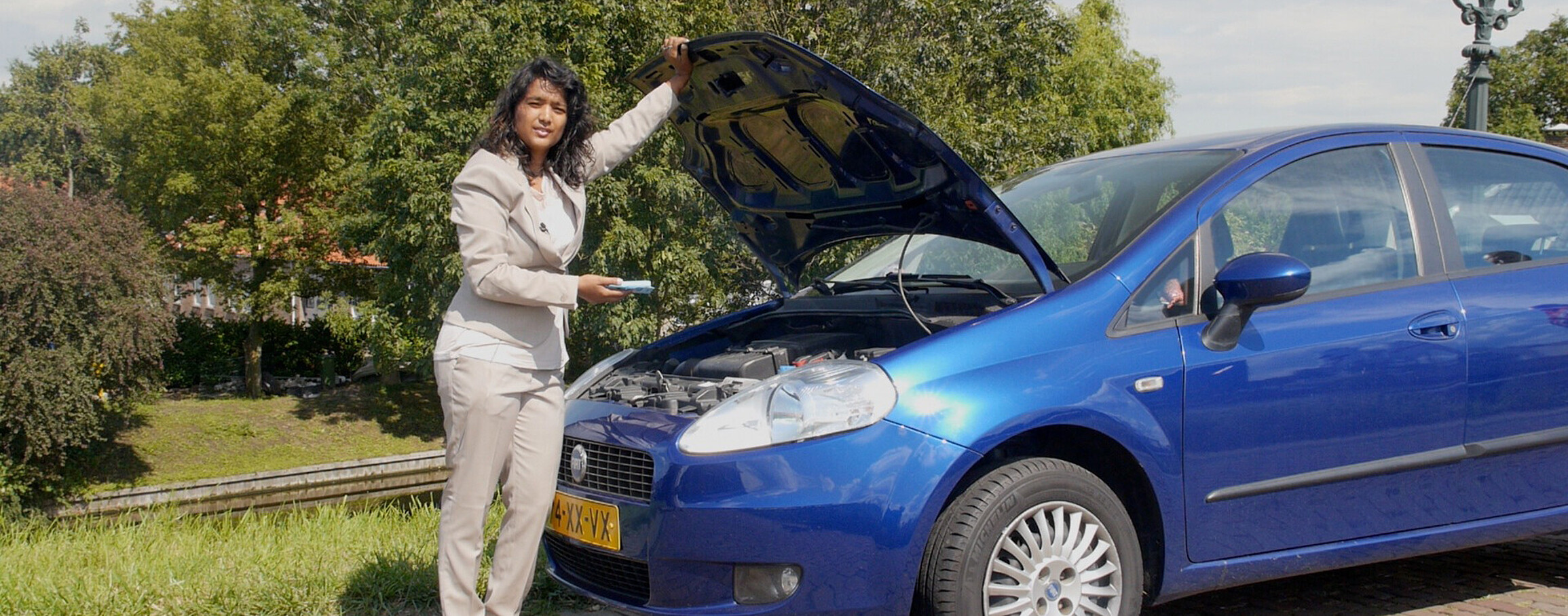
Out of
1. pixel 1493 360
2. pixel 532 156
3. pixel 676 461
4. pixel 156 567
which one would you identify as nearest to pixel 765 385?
pixel 676 461

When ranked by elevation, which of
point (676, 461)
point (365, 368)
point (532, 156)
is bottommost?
point (365, 368)

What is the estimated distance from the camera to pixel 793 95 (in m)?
3.82

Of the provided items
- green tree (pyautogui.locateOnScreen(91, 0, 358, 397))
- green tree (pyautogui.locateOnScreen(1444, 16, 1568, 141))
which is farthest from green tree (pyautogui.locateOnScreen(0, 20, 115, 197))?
green tree (pyautogui.locateOnScreen(1444, 16, 1568, 141))

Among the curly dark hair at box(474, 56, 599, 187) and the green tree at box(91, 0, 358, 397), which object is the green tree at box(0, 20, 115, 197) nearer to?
the green tree at box(91, 0, 358, 397)

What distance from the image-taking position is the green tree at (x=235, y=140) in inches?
1109

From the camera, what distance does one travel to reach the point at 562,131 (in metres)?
3.49

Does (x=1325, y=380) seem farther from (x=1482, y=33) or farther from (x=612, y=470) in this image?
(x=1482, y=33)

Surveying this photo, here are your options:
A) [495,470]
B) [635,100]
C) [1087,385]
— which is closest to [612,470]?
[495,470]

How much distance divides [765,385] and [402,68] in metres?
19.7

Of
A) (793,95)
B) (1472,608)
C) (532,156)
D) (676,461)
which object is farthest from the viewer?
(1472,608)

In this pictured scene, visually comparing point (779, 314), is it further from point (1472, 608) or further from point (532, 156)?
point (1472, 608)

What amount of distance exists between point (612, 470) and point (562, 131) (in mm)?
1027

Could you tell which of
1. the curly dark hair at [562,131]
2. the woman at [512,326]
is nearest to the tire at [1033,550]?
the woman at [512,326]

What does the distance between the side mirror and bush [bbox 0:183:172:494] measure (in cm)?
2218
